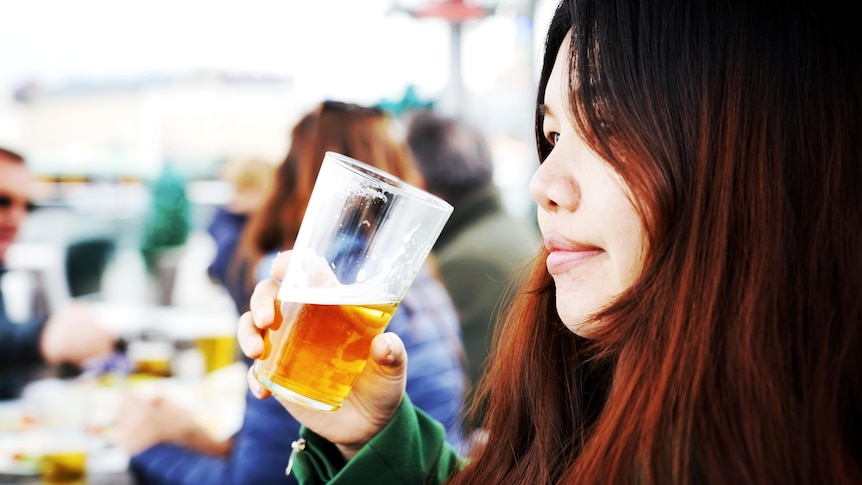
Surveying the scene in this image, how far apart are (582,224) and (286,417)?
110 centimetres

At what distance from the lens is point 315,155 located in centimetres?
282

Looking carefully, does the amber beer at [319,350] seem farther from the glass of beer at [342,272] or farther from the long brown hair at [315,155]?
the long brown hair at [315,155]

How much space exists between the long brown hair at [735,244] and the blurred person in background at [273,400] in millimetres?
961

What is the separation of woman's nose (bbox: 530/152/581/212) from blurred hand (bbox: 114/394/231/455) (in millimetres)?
1589

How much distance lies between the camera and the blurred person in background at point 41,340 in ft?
10.1

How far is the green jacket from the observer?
1.25 meters

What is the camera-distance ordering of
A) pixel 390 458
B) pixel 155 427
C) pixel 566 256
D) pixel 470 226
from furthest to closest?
pixel 470 226, pixel 155 427, pixel 390 458, pixel 566 256

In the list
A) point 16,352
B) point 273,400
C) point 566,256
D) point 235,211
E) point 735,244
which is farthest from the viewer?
point 235,211

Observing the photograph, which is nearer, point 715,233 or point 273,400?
point 715,233

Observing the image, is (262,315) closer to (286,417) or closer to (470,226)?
(286,417)

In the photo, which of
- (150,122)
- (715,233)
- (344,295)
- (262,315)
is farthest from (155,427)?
(150,122)

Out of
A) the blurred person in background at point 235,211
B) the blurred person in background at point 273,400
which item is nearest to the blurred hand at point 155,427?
the blurred person in background at point 273,400

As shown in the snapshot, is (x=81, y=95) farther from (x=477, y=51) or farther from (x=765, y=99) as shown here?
(x=765, y=99)

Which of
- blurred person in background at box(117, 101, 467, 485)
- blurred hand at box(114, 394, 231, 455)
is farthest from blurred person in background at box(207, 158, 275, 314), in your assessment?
blurred hand at box(114, 394, 231, 455)
